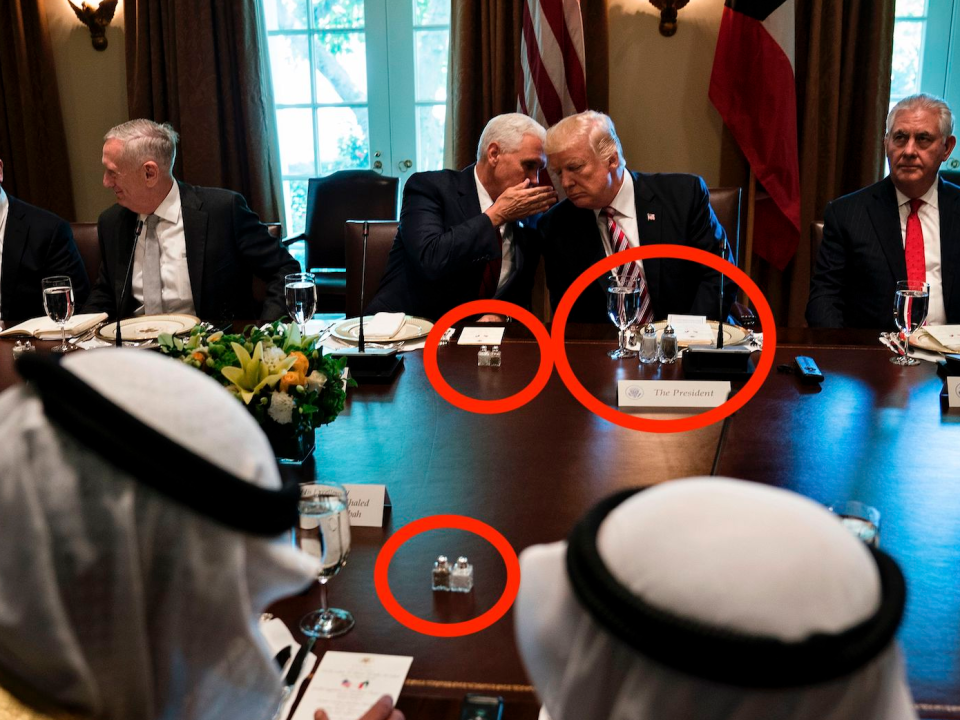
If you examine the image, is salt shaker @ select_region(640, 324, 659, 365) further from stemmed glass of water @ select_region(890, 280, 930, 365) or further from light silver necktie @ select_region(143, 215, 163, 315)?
light silver necktie @ select_region(143, 215, 163, 315)

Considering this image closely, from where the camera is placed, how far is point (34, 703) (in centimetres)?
56

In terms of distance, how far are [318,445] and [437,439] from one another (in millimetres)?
235

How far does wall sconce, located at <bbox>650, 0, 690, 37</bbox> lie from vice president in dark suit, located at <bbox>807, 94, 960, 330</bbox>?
1675 mm

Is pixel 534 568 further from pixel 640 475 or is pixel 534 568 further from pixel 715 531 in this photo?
pixel 640 475

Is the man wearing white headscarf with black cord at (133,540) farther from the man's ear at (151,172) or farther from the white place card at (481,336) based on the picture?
the man's ear at (151,172)

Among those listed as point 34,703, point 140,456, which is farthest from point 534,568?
point 34,703

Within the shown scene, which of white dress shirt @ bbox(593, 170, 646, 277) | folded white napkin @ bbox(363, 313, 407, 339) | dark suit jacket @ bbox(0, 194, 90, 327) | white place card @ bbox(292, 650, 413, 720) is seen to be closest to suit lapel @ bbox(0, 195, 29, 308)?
dark suit jacket @ bbox(0, 194, 90, 327)

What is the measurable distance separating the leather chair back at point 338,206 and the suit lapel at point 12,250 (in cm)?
151

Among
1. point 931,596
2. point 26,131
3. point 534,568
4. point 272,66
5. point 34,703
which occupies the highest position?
point 272,66

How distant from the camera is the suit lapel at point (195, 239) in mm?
3209

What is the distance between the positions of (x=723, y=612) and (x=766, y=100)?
4191mm

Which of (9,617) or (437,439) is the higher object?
(9,617)

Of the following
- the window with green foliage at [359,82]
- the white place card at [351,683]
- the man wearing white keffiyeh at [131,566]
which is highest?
the window with green foliage at [359,82]

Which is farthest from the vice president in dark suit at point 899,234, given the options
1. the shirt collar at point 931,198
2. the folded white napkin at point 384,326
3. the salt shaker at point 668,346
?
the folded white napkin at point 384,326
